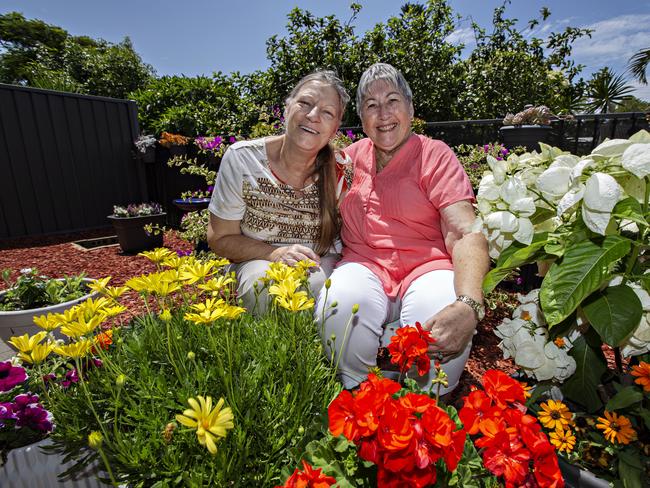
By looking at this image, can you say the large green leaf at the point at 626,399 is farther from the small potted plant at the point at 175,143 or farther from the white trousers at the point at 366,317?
the small potted plant at the point at 175,143

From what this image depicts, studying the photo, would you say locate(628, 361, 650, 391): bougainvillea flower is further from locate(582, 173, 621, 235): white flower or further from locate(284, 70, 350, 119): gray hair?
locate(284, 70, 350, 119): gray hair

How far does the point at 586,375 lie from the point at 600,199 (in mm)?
604

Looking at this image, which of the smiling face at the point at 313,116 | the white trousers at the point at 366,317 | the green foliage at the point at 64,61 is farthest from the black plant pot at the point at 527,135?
the green foliage at the point at 64,61

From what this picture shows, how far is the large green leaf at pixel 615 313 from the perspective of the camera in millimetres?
880

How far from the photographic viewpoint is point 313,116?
6.73 ft

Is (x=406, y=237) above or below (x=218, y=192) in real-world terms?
below

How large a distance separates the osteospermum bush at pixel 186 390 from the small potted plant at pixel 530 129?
124 inches

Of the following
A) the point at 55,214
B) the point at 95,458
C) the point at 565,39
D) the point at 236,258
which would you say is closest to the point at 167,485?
the point at 95,458

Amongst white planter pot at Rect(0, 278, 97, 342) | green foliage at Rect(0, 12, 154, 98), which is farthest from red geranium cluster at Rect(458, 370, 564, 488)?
green foliage at Rect(0, 12, 154, 98)

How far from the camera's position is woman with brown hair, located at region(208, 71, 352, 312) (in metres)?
2.09

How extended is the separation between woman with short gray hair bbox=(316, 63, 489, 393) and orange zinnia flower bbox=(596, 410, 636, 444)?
50 centimetres

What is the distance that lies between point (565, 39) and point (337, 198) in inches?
390

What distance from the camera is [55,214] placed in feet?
22.1

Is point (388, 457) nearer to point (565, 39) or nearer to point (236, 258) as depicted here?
point (236, 258)
